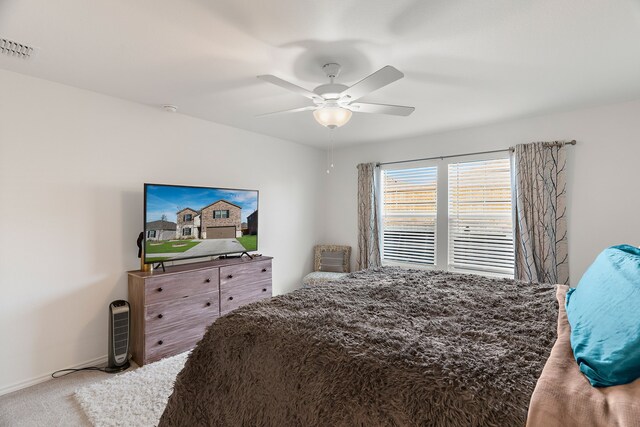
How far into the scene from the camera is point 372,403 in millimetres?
1032

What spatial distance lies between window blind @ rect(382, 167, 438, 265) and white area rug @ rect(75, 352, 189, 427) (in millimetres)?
3292

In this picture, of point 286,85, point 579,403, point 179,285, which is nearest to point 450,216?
point 286,85

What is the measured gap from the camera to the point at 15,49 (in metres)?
2.04

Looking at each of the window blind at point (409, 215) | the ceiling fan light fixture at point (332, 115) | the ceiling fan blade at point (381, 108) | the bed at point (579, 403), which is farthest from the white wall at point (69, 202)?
the bed at point (579, 403)

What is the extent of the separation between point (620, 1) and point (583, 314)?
1.65 meters

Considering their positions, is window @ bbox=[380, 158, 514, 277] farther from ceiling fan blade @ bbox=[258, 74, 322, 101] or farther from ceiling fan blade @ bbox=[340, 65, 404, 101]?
ceiling fan blade @ bbox=[258, 74, 322, 101]

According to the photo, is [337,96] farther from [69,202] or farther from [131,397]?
[131,397]

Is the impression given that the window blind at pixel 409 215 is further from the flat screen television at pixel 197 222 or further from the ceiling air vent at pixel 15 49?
the ceiling air vent at pixel 15 49

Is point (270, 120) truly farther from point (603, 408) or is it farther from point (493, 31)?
point (603, 408)

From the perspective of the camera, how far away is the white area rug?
79.5 inches

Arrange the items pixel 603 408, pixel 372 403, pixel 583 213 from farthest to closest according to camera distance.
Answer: pixel 583 213 < pixel 372 403 < pixel 603 408

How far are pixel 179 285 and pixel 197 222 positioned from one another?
71 centimetres

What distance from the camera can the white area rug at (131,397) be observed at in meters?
2.02

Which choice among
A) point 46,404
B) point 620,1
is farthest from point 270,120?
point 46,404
